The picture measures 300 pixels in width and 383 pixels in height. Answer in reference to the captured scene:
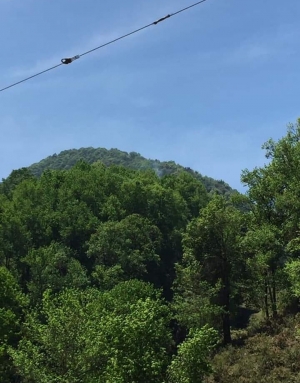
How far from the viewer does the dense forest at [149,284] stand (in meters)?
22.7

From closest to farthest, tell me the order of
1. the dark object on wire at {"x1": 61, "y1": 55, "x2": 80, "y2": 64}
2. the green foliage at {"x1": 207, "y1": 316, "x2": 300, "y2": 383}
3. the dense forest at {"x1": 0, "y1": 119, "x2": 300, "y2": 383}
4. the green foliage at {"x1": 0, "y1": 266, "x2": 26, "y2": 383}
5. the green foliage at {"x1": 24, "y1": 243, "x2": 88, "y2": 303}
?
1. the dark object on wire at {"x1": 61, "y1": 55, "x2": 80, "y2": 64}
2. the dense forest at {"x1": 0, "y1": 119, "x2": 300, "y2": 383}
3. the green foliage at {"x1": 207, "y1": 316, "x2": 300, "y2": 383}
4. the green foliage at {"x1": 0, "y1": 266, "x2": 26, "y2": 383}
5. the green foliage at {"x1": 24, "y1": 243, "x2": 88, "y2": 303}

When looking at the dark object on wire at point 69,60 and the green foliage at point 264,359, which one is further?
the green foliage at point 264,359

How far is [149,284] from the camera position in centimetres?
4625

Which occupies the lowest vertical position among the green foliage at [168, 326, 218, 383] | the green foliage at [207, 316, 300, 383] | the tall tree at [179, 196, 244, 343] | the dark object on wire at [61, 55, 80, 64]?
the green foliage at [207, 316, 300, 383]

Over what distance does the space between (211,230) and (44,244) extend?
3719cm

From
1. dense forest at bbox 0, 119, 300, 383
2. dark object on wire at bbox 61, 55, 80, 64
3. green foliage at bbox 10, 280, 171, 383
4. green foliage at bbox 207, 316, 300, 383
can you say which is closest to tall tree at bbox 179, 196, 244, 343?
dense forest at bbox 0, 119, 300, 383

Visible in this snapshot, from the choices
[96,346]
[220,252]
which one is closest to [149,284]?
[220,252]

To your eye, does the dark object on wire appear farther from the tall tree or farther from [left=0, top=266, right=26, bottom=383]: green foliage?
the tall tree

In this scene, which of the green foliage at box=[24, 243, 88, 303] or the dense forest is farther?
the green foliage at box=[24, 243, 88, 303]

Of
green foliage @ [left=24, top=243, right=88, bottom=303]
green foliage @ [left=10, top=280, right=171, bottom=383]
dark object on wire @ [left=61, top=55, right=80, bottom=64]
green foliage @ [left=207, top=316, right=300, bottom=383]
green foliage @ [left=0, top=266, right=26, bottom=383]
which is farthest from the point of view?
green foliage @ [left=24, top=243, right=88, bottom=303]

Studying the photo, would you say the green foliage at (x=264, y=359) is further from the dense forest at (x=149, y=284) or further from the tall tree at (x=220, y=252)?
the tall tree at (x=220, y=252)

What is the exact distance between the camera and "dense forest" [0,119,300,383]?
74.4ft

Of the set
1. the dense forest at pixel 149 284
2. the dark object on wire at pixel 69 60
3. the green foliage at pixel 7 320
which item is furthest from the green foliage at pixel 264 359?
the dark object on wire at pixel 69 60

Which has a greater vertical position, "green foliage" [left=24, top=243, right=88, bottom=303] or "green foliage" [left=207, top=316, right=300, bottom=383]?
"green foliage" [left=24, top=243, right=88, bottom=303]
